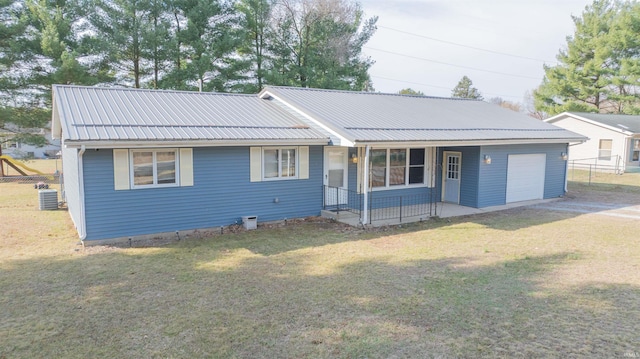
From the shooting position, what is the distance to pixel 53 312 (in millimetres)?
5773

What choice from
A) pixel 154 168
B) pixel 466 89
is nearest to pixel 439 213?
pixel 154 168

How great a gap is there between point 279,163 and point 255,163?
78 cm

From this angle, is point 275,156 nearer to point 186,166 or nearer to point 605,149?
point 186,166

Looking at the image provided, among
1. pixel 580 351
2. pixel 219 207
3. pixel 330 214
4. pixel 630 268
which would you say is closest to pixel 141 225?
pixel 219 207

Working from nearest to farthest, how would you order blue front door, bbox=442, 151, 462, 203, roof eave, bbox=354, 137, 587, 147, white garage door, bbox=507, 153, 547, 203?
roof eave, bbox=354, 137, 587, 147
blue front door, bbox=442, 151, 462, 203
white garage door, bbox=507, 153, 547, 203

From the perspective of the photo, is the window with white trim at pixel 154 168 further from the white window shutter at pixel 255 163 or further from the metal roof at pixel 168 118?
the white window shutter at pixel 255 163

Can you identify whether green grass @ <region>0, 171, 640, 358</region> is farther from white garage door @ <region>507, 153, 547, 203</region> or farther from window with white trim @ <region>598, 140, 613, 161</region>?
window with white trim @ <region>598, 140, 613, 161</region>

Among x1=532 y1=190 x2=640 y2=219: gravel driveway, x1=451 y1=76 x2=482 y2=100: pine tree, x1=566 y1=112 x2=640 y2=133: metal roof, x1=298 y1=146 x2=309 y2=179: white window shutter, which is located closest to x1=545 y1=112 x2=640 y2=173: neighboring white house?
x1=566 y1=112 x2=640 y2=133: metal roof

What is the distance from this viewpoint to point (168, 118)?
435 inches

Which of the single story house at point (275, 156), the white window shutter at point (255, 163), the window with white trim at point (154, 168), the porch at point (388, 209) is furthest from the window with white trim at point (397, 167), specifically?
the window with white trim at point (154, 168)

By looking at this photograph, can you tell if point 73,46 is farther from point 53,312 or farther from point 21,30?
point 53,312

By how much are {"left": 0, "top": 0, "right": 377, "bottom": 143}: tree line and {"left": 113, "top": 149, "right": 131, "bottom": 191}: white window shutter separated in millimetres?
10864

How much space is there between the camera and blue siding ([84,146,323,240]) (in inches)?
369

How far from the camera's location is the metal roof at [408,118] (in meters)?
12.0
